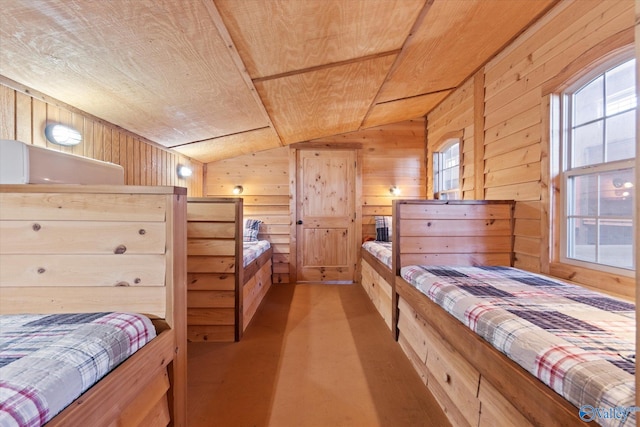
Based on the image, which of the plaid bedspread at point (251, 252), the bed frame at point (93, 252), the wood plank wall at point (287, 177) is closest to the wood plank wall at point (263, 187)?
the wood plank wall at point (287, 177)

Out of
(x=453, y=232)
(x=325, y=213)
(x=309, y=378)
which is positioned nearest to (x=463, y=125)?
(x=453, y=232)

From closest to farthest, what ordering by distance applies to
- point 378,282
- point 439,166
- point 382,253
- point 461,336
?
1. point 461,336
2. point 382,253
3. point 378,282
4. point 439,166

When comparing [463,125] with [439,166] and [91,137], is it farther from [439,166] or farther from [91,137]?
[91,137]

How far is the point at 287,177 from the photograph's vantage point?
4.33 meters

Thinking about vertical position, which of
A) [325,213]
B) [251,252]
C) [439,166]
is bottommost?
[251,252]

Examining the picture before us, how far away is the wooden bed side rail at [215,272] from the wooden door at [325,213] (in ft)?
6.38

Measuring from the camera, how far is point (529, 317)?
1134 mm

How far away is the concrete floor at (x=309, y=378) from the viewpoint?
1485 millimetres

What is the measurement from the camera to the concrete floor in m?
1.49

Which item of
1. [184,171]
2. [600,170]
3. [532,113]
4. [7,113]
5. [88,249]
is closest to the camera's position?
[88,249]

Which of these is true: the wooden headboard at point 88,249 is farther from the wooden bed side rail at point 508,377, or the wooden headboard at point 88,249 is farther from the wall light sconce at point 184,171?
the wall light sconce at point 184,171

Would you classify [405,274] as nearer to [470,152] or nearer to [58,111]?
[470,152]

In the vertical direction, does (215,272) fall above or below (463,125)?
below

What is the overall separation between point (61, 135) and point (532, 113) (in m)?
3.32
